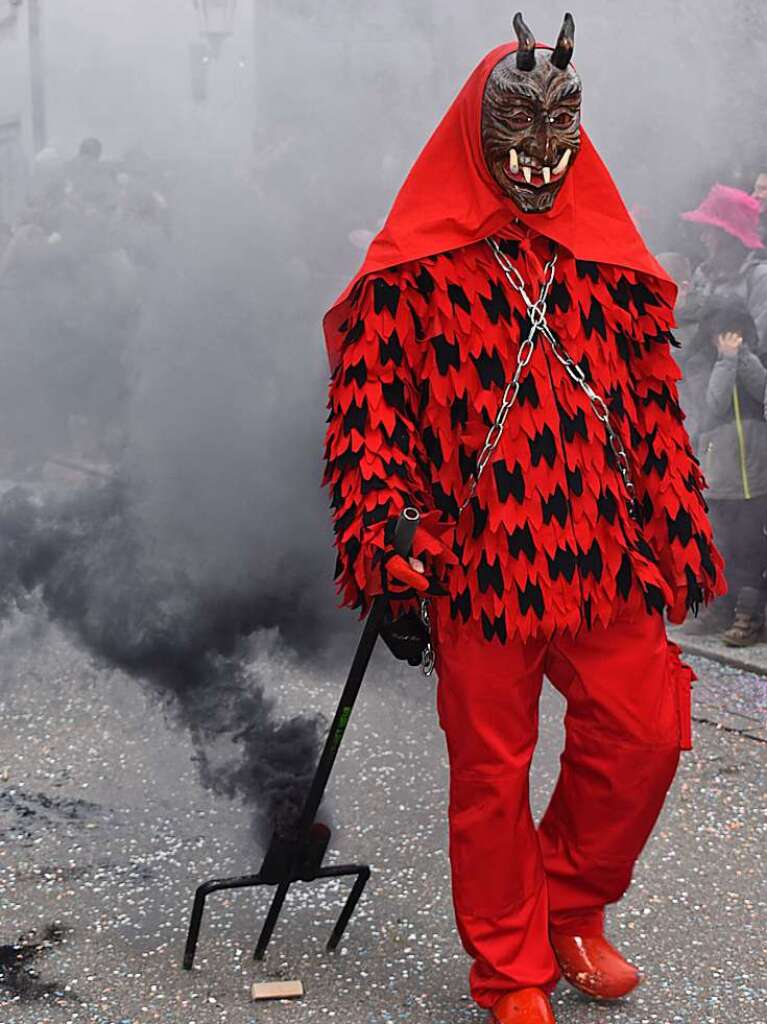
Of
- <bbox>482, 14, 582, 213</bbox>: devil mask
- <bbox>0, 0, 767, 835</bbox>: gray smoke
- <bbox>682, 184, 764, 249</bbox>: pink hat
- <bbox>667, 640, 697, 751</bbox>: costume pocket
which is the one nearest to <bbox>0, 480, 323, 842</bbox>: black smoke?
<bbox>0, 0, 767, 835</bbox>: gray smoke

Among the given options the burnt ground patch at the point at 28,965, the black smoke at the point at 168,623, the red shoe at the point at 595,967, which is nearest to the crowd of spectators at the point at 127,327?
the black smoke at the point at 168,623

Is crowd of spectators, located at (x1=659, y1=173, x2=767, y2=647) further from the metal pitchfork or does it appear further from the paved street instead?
the metal pitchfork

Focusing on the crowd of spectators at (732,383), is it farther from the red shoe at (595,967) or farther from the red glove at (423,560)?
the red glove at (423,560)

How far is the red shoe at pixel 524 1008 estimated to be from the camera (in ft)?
8.32

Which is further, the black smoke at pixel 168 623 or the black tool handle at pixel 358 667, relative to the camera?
the black smoke at pixel 168 623

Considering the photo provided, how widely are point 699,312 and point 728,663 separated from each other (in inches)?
51.5

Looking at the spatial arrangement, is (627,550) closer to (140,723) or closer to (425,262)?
(425,262)

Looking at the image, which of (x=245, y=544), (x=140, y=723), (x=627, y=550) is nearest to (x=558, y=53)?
(x=627, y=550)

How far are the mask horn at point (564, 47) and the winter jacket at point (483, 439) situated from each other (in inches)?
11.8

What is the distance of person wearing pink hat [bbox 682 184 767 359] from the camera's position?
5.16 meters

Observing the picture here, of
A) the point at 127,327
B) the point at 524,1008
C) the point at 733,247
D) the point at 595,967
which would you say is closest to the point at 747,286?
the point at 733,247

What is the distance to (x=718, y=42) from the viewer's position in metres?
5.18

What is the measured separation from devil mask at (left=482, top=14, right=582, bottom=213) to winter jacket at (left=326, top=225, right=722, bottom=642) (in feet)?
0.40

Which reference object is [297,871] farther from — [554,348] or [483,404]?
[554,348]
